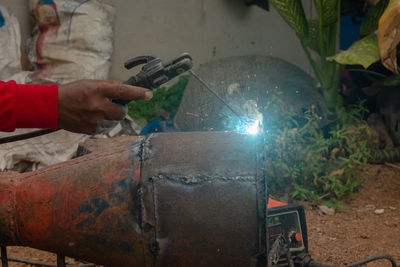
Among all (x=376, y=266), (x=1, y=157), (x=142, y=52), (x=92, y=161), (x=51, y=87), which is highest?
(x=142, y=52)

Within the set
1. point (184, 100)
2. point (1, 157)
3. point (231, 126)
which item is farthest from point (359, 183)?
point (1, 157)

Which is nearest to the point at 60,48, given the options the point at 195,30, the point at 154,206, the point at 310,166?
the point at 195,30

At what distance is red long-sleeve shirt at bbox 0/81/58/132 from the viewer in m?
1.40

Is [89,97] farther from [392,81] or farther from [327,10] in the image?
[392,81]

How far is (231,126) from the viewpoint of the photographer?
3547 millimetres

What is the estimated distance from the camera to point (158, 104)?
427 cm

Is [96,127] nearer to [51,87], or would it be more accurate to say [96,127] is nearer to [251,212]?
[51,87]

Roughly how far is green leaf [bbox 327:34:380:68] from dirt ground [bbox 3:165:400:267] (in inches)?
43.6

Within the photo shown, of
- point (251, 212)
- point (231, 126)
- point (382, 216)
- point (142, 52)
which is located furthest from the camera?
point (142, 52)

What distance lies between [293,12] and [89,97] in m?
2.76

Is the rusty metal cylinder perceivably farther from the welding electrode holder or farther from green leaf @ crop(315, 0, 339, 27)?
green leaf @ crop(315, 0, 339, 27)

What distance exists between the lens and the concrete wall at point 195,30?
4164mm

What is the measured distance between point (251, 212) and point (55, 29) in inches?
114

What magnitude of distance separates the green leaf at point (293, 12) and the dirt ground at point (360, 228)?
5.00 ft
